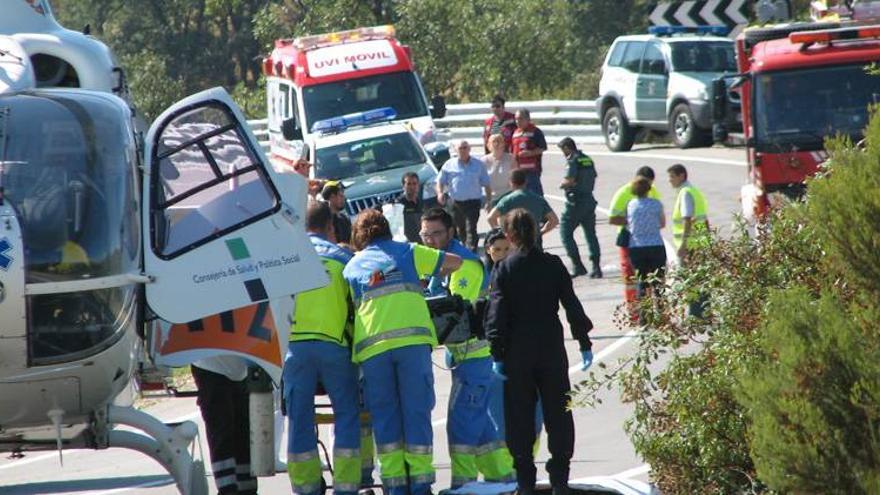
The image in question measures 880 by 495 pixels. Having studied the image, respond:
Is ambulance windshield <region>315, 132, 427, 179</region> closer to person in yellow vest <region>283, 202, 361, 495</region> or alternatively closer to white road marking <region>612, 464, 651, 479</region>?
white road marking <region>612, 464, 651, 479</region>

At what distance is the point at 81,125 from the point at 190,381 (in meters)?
8.79

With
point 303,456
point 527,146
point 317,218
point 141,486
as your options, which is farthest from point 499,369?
point 527,146

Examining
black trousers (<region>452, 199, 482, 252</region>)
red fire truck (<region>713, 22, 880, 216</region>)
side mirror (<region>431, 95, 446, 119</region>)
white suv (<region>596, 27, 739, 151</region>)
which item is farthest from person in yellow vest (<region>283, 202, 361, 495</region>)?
white suv (<region>596, 27, 739, 151</region>)

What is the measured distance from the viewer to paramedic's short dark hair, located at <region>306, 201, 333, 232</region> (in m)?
11.1

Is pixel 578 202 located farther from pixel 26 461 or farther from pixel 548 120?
pixel 548 120

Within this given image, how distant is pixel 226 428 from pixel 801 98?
36.8ft

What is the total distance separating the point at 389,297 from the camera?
417 inches

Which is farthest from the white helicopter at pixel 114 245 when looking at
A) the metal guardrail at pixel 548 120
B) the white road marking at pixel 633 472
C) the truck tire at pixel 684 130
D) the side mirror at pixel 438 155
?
the metal guardrail at pixel 548 120

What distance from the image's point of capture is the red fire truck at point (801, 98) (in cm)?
2000

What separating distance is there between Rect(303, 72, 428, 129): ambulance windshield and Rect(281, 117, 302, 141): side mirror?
36 centimetres

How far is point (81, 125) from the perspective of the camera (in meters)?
9.66

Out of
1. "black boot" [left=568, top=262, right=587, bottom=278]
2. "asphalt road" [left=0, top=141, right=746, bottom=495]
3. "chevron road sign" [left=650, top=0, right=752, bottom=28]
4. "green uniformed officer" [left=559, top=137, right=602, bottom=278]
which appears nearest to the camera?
"asphalt road" [left=0, top=141, right=746, bottom=495]

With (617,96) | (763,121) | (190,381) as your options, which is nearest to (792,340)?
(190,381)

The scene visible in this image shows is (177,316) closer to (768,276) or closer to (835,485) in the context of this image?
(768,276)
